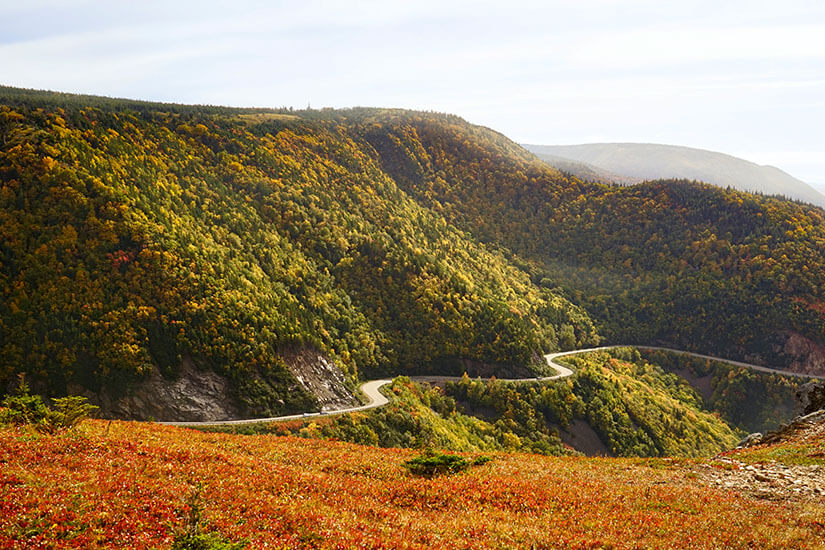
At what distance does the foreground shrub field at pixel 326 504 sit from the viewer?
11.3m

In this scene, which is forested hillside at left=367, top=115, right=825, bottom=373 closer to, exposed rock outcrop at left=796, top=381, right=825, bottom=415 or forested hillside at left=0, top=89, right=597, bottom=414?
forested hillside at left=0, top=89, right=597, bottom=414

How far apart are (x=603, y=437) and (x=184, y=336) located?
8165cm

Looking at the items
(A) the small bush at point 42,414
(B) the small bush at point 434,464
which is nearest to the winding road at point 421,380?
(A) the small bush at point 42,414

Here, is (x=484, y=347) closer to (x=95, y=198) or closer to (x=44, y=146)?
(x=95, y=198)

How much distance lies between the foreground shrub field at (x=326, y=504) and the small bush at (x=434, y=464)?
656 millimetres

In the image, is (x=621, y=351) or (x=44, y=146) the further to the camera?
(x=621, y=351)

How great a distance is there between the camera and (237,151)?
404 ft

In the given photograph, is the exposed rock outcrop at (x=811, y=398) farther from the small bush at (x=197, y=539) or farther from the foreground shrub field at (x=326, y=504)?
the small bush at (x=197, y=539)

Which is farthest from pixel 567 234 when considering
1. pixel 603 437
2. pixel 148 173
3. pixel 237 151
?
pixel 148 173

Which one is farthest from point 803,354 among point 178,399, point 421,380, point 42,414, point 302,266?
point 42,414

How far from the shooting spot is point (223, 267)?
2901 inches

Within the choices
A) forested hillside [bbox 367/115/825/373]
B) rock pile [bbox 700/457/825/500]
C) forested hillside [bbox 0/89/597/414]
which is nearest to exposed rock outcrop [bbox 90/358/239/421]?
forested hillside [bbox 0/89/597/414]

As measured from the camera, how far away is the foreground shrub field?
11.3 meters

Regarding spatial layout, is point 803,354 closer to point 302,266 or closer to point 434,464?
point 302,266
